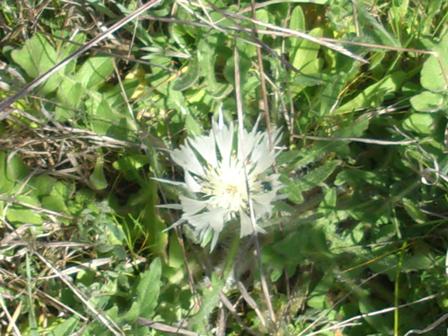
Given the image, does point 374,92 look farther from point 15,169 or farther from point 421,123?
point 15,169

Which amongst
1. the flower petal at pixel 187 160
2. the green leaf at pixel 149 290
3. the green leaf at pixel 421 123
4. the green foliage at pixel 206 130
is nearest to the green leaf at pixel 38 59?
the green foliage at pixel 206 130

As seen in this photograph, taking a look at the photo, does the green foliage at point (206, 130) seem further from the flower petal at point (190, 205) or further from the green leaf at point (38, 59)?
the flower petal at point (190, 205)

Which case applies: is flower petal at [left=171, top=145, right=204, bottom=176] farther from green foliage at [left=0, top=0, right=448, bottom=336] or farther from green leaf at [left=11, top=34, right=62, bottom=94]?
green leaf at [left=11, top=34, right=62, bottom=94]

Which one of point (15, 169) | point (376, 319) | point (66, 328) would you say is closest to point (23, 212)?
point (15, 169)

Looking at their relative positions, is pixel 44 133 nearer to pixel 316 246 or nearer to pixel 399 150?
pixel 316 246

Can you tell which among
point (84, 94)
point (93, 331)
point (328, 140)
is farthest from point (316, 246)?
point (84, 94)

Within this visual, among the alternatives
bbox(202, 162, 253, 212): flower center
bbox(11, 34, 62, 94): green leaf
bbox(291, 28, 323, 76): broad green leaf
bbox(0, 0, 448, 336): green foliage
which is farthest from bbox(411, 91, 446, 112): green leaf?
bbox(11, 34, 62, 94): green leaf
